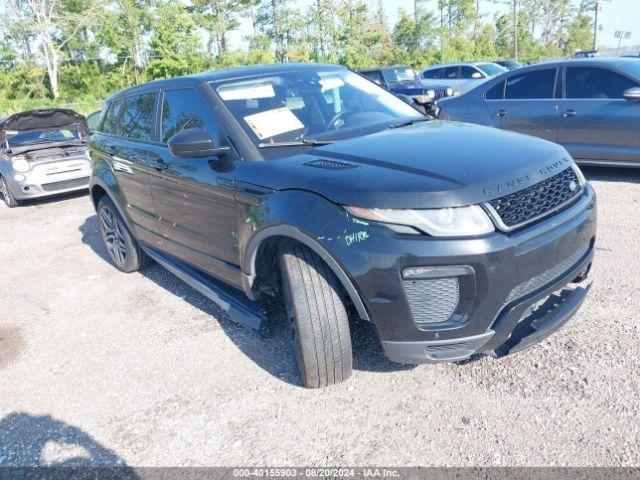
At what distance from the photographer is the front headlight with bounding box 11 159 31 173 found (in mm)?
8672

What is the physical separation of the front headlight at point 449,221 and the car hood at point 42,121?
9.21 m

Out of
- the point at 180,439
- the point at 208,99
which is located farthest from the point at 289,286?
the point at 208,99

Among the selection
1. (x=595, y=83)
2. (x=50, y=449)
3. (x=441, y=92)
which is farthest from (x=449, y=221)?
(x=441, y=92)

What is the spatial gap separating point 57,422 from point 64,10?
144ft

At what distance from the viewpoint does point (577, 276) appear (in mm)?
2699

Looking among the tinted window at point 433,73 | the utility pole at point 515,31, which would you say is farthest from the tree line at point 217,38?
the tinted window at point 433,73

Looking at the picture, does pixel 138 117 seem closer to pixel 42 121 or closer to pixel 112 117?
pixel 112 117

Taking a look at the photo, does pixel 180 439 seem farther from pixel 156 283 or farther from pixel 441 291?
pixel 156 283

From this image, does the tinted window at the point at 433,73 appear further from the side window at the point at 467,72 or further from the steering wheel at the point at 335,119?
the steering wheel at the point at 335,119

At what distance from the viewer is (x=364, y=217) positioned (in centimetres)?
225

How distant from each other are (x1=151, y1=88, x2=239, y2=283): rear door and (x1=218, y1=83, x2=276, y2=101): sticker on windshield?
0.14 metres

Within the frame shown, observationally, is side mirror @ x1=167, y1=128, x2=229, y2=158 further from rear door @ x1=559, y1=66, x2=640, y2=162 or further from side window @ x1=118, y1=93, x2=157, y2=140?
rear door @ x1=559, y1=66, x2=640, y2=162

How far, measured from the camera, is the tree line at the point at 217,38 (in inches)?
1368

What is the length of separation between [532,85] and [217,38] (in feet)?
141
